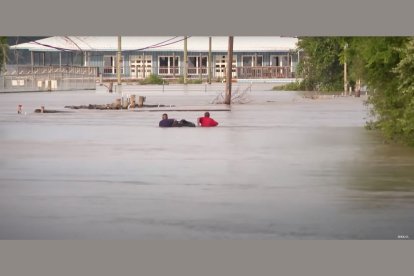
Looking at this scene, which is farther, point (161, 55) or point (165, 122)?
point (161, 55)

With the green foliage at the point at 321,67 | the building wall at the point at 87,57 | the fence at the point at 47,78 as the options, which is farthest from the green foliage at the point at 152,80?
the green foliage at the point at 321,67

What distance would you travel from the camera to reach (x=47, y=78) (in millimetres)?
47812

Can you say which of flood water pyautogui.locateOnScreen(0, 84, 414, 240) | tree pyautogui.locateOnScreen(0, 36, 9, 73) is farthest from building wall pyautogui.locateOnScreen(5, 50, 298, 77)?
tree pyautogui.locateOnScreen(0, 36, 9, 73)

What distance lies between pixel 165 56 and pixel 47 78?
6.39m

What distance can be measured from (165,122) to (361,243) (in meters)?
18.7

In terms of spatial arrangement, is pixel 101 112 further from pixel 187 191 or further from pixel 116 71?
pixel 187 191

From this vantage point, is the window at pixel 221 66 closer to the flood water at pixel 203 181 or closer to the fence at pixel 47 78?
the fence at pixel 47 78

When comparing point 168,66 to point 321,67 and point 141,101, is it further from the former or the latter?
point 321,67

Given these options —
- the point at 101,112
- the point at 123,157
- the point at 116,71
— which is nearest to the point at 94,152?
the point at 123,157

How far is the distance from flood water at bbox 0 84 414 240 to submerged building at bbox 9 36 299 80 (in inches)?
119

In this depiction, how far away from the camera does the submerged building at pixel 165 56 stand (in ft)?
117

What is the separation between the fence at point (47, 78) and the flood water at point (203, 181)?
7712 mm

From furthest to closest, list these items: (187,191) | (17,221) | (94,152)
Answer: (94,152), (187,191), (17,221)

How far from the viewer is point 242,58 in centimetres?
4912
